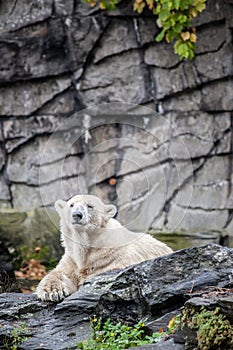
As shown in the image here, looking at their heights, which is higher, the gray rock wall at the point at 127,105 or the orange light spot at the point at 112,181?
the gray rock wall at the point at 127,105

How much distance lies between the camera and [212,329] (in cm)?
372

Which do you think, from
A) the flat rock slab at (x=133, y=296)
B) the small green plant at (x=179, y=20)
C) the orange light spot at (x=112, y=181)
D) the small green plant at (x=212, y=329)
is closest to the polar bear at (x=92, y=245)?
the flat rock slab at (x=133, y=296)

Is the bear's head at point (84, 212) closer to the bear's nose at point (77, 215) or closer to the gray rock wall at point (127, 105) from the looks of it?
the bear's nose at point (77, 215)

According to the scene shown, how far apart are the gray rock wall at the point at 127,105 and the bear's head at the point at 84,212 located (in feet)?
10.3

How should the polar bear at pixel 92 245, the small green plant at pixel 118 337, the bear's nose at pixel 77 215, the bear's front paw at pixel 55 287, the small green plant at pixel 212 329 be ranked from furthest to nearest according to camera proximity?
the bear's nose at pixel 77 215 → the polar bear at pixel 92 245 → the bear's front paw at pixel 55 287 → the small green plant at pixel 118 337 → the small green plant at pixel 212 329

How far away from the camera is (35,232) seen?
31.9 ft

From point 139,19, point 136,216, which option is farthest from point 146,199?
point 139,19

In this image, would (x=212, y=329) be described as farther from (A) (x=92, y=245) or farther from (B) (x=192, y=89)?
(B) (x=192, y=89)

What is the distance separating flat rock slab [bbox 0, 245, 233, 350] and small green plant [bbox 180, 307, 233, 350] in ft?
1.86

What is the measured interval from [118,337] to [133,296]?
0.38m

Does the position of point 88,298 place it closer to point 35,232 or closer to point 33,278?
point 33,278

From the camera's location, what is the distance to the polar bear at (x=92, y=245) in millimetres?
5652

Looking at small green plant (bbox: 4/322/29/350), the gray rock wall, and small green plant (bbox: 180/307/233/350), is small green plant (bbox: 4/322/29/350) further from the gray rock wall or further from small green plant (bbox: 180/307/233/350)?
the gray rock wall

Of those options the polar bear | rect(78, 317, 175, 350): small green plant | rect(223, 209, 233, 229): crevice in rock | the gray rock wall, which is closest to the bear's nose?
the polar bear
